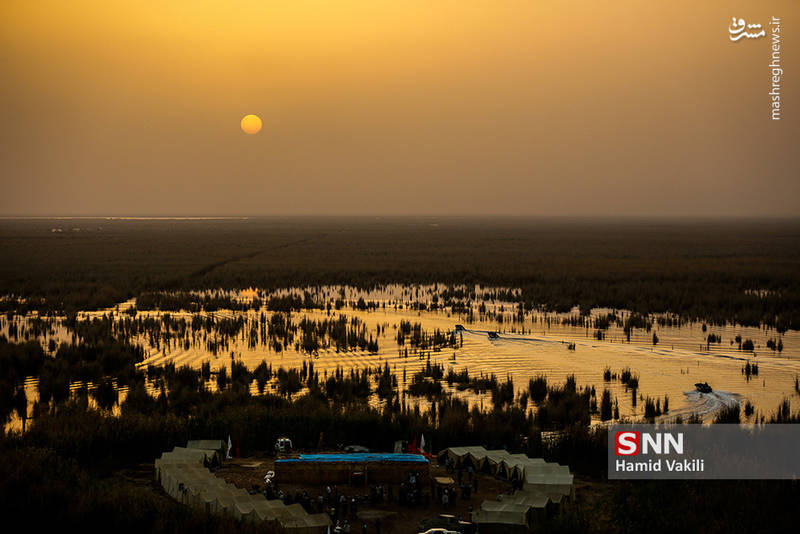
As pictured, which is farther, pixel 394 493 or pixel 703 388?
pixel 703 388

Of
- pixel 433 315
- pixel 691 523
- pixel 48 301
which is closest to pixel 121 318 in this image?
pixel 48 301

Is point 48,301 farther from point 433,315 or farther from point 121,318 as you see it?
point 433,315

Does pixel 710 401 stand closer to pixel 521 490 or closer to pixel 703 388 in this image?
pixel 703 388

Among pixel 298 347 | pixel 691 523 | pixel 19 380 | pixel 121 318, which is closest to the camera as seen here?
pixel 691 523

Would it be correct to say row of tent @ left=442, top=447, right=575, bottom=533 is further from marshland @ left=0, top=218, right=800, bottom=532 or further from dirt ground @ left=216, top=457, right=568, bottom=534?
marshland @ left=0, top=218, right=800, bottom=532

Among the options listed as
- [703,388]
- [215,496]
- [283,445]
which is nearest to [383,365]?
[283,445]

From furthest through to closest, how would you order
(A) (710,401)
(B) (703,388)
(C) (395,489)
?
(B) (703,388) < (A) (710,401) < (C) (395,489)

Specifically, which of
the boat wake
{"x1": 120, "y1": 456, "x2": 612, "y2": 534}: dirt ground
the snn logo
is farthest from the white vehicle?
the boat wake
